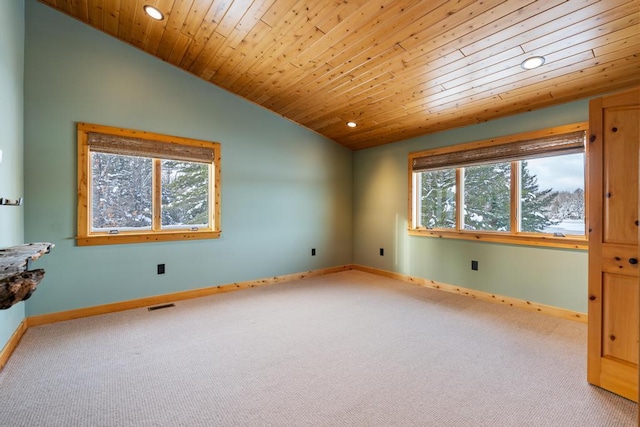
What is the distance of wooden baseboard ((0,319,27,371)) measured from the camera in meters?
2.18

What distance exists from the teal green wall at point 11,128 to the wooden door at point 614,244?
416cm

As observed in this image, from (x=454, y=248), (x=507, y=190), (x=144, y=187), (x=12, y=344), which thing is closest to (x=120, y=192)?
(x=144, y=187)

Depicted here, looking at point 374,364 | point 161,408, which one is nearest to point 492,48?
point 374,364

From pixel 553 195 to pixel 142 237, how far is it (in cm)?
477

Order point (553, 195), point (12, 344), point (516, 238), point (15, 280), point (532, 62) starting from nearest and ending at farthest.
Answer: point (15, 280) < point (12, 344) < point (532, 62) < point (553, 195) < point (516, 238)

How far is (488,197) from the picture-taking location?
12.8ft

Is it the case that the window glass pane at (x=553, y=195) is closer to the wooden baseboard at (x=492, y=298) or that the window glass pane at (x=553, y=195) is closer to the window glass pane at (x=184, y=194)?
the wooden baseboard at (x=492, y=298)

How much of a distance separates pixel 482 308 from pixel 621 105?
246 cm

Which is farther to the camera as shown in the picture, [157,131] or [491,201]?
[491,201]

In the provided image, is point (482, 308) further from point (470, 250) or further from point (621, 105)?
point (621, 105)

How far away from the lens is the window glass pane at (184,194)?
3758 millimetres

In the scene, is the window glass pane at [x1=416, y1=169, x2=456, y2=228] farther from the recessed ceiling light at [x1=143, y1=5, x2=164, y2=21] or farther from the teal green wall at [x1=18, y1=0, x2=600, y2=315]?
the recessed ceiling light at [x1=143, y1=5, x2=164, y2=21]

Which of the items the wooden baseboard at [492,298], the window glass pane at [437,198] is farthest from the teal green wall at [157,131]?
the window glass pane at [437,198]

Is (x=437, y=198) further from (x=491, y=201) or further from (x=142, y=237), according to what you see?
(x=142, y=237)
